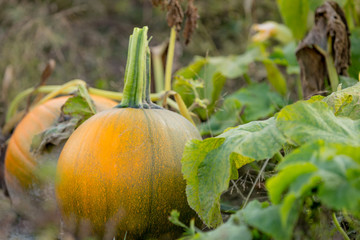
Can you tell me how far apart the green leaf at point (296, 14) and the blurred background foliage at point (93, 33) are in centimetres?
96

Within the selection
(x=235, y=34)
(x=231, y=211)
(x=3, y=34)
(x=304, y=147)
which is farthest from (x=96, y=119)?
(x=235, y=34)

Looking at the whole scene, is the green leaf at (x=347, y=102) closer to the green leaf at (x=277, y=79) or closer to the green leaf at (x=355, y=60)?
the green leaf at (x=355, y=60)

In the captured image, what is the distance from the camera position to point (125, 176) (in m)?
1.09

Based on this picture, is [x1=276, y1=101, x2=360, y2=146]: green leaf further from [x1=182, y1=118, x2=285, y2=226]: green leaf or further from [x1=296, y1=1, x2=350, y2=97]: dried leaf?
[x1=296, y1=1, x2=350, y2=97]: dried leaf

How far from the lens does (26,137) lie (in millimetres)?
1596

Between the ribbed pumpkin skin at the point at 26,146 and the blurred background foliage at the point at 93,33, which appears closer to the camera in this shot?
the ribbed pumpkin skin at the point at 26,146

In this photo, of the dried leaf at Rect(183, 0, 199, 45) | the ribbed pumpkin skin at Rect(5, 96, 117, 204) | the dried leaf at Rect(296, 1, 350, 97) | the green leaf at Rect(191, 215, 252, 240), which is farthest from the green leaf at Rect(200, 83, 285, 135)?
the green leaf at Rect(191, 215, 252, 240)

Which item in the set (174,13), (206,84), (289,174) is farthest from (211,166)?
(206,84)

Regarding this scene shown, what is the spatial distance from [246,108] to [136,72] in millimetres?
989

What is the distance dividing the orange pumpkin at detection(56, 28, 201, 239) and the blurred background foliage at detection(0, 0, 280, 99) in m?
1.64

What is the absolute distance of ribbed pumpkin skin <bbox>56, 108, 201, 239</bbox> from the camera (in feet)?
3.59

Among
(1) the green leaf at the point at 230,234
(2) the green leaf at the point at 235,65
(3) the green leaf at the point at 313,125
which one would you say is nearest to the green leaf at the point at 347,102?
(3) the green leaf at the point at 313,125

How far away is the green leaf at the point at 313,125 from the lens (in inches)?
32.5

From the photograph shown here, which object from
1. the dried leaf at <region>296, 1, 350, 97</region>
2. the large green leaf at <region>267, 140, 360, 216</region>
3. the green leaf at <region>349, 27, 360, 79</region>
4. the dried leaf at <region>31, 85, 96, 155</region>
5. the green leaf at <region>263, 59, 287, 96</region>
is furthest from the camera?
the green leaf at <region>263, 59, 287, 96</region>
